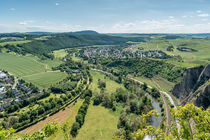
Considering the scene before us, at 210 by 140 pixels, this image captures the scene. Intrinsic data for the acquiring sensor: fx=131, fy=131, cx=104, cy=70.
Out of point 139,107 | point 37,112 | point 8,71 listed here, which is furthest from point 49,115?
point 8,71

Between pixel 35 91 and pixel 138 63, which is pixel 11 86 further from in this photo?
pixel 138 63

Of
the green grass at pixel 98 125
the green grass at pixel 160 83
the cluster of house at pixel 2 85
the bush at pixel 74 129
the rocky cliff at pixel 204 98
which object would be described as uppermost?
the rocky cliff at pixel 204 98

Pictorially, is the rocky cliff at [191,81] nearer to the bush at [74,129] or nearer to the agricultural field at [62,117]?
the bush at [74,129]

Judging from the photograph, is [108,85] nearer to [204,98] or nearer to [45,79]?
[45,79]

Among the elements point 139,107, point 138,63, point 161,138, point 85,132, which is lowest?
point 85,132

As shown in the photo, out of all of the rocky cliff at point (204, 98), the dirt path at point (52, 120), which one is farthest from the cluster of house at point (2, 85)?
the rocky cliff at point (204, 98)
